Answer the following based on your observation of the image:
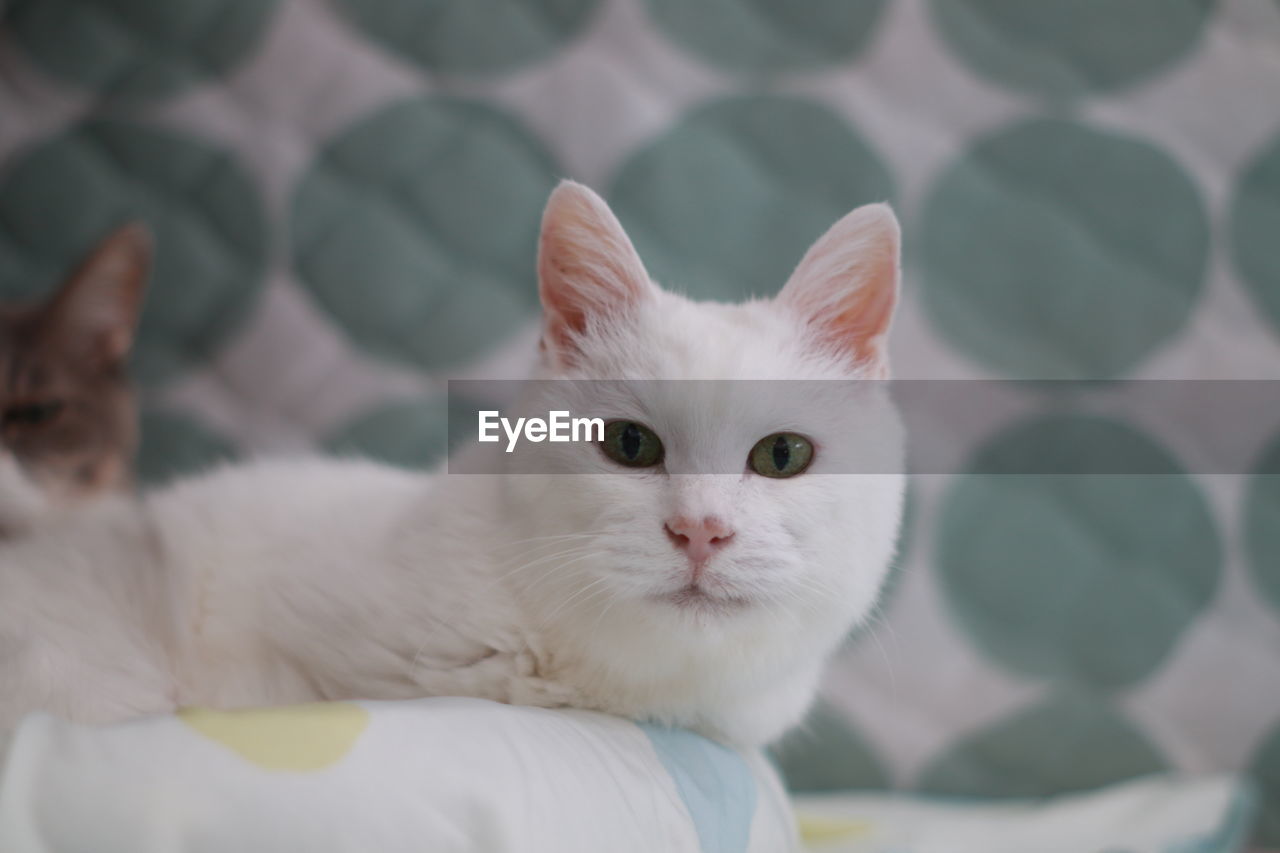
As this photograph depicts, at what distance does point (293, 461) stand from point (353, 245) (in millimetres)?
507

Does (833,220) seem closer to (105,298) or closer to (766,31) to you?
(766,31)

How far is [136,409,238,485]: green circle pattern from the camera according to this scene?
58.9 inches

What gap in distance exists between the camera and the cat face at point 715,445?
685 millimetres

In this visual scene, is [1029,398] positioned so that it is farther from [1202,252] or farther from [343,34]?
[343,34]

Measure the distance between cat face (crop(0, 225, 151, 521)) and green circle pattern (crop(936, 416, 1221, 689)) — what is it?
1157mm

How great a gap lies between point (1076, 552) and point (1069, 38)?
0.74 metres

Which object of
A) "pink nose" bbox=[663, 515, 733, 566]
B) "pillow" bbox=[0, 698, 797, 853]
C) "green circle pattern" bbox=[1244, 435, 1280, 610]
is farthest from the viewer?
"green circle pattern" bbox=[1244, 435, 1280, 610]

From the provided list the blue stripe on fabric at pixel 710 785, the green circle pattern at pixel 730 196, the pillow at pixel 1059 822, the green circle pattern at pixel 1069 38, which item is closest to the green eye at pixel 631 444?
the blue stripe on fabric at pixel 710 785

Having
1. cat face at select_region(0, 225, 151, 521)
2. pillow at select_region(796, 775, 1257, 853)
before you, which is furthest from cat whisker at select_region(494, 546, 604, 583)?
cat face at select_region(0, 225, 151, 521)

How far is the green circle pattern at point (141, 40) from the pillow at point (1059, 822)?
1376 mm

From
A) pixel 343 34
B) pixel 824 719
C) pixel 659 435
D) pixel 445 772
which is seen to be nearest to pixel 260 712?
pixel 445 772

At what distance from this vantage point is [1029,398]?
137cm

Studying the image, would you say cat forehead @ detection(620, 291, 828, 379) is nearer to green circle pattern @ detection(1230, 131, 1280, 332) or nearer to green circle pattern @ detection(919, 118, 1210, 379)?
green circle pattern @ detection(919, 118, 1210, 379)

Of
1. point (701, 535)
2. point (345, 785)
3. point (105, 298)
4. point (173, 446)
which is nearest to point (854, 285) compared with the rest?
point (701, 535)
